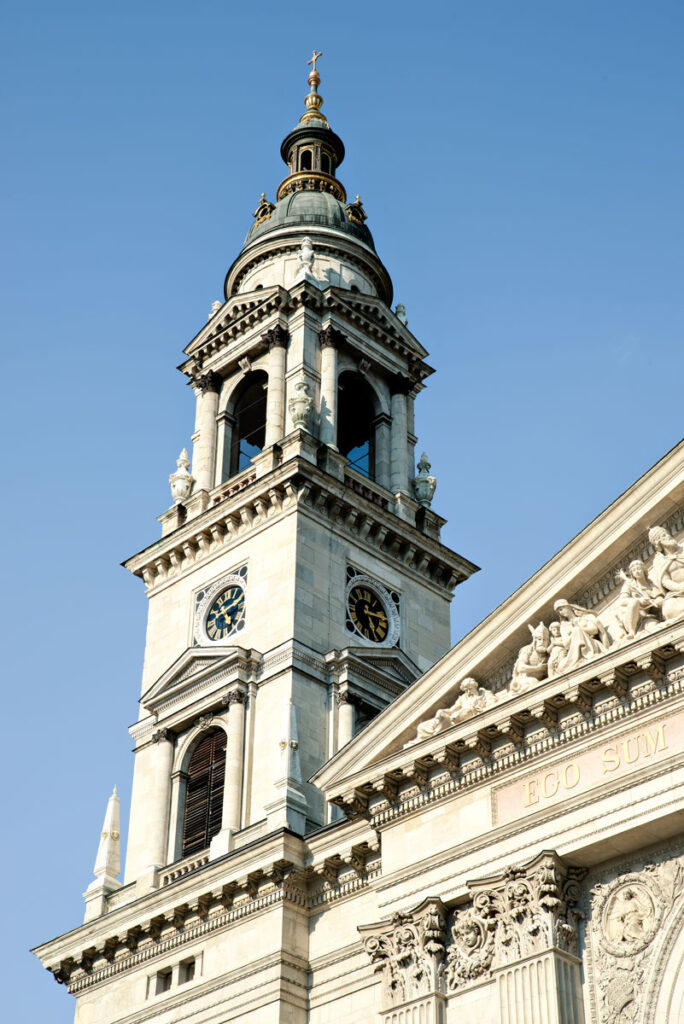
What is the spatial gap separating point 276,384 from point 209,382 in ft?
11.3

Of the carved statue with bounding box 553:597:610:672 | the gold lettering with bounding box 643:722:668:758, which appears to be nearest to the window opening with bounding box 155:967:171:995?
the carved statue with bounding box 553:597:610:672

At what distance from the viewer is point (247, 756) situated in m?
39.0

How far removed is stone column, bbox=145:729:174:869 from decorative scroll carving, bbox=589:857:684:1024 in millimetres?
14286

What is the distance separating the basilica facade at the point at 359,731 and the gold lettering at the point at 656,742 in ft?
0.17

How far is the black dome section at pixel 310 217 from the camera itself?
5126cm

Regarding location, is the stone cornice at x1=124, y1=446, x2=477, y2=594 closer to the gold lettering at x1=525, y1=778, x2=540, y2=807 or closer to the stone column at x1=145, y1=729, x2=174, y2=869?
the stone column at x1=145, y1=729, x2=174, y2=869

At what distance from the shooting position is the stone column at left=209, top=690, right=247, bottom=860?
3659 centimetres

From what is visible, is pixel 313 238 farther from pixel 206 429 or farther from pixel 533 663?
pixel 533 663

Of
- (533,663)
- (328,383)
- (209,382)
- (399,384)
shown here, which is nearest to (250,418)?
(209,382)

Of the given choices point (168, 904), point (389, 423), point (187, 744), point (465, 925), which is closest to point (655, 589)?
point (465, 925)

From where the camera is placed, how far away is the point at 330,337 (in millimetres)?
47062

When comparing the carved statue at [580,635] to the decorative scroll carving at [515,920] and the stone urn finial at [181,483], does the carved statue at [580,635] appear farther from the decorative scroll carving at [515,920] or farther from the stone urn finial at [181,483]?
the stone urn finial at [181,483]

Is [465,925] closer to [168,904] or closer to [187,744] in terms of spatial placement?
[168,904]

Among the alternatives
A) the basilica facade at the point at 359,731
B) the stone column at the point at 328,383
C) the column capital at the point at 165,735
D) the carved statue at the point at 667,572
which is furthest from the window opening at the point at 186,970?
the stone column at the point at 328,383
